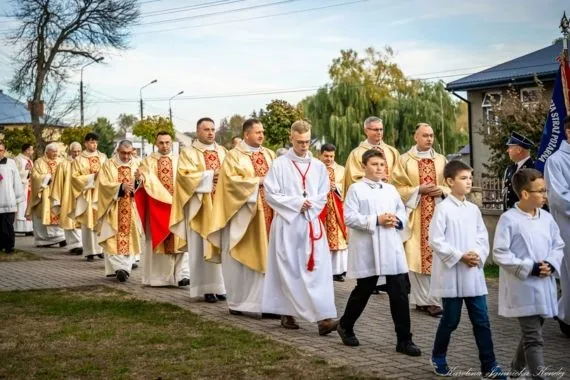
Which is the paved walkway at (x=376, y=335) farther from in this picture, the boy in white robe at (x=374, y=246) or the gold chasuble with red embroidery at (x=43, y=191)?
the gold chasuble with red embroidery at (x=43, y=191)

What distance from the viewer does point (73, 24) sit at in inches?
1583

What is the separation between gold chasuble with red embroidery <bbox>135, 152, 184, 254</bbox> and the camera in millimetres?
12672

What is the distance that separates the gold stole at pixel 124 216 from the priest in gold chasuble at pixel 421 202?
5115 mm

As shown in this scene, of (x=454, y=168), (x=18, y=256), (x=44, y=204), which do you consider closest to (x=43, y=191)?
(x=44, y=204)

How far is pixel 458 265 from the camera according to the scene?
6.76 meters

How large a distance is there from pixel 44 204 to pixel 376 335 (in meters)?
12.7

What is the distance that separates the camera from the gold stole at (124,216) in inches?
542

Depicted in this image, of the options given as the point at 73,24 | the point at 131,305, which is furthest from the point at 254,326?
the point at 73,24

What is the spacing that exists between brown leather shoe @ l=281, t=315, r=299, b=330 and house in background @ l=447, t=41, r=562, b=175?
84.4 feet

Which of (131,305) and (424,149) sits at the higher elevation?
(424,149)

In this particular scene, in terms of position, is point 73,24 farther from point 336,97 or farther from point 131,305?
point 131,305

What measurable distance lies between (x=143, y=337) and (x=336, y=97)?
42819 millimetres

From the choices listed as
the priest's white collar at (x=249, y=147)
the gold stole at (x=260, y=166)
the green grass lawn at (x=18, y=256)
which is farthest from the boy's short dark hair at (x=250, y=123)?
the green grass lawn at (x=18, y=256)

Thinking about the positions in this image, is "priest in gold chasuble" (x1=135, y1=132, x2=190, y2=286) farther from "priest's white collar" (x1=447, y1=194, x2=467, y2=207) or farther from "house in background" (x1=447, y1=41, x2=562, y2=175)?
"house in background" (x1=447, y1=41, x2=562, y2=175)
